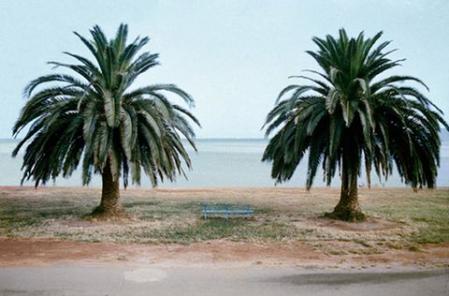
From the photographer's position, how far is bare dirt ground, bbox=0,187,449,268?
35.5 feet

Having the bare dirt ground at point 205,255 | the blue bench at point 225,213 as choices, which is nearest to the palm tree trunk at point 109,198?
the blue bench at point 225,213

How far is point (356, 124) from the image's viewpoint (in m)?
16.1

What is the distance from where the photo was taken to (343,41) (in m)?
16.8

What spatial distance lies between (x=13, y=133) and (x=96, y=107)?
312cm

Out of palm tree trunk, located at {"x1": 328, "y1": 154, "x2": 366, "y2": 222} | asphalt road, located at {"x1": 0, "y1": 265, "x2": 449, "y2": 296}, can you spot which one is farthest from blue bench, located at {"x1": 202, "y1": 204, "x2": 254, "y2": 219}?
asphalt road, located at {"x1": 0, "y1": 265, "x2": 449, "y2": 296}

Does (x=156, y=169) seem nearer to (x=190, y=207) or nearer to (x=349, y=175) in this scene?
(x=190, y=207)

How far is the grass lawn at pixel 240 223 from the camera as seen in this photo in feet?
43.7

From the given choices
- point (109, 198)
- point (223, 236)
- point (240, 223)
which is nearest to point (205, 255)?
point (223, 236)

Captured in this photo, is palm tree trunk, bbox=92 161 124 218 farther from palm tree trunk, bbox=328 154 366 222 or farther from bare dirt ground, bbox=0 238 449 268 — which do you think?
palm tree trunk, bbox=328 154 366 222

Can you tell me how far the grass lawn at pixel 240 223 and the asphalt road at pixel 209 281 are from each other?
282 cm

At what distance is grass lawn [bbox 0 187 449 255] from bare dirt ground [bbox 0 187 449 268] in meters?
0.03

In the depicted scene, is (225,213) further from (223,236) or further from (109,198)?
(109,198)

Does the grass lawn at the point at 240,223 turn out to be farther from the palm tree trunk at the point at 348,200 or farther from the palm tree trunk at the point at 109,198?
the palm tree trunk at the point at 109,198

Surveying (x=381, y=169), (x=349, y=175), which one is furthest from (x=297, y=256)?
(x=381, y=169)
